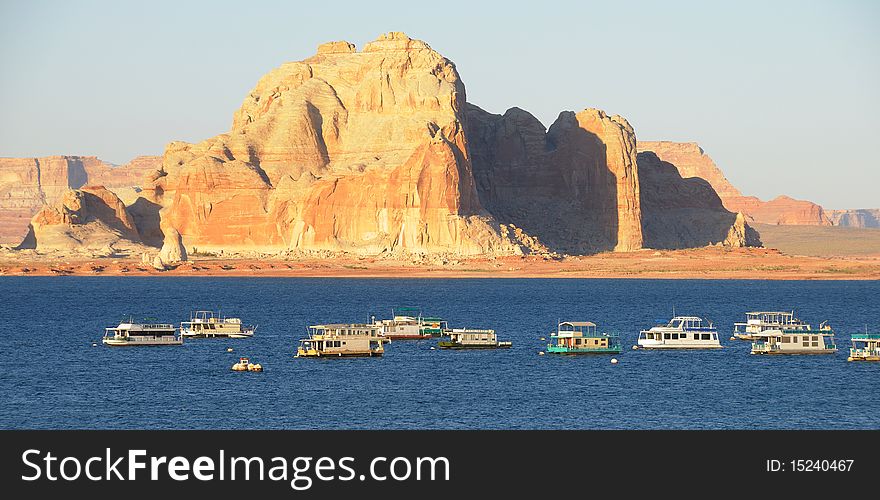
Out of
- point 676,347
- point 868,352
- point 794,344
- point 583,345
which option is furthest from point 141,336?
point 868,352

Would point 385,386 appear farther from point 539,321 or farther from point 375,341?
point 539,321

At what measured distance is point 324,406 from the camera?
84.0 m

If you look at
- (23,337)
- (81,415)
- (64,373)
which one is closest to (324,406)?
(81,415)

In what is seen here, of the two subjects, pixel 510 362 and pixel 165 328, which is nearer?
pixel 510 362

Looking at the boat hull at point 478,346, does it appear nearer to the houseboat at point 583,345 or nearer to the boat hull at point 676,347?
the houseboat at point 583,345

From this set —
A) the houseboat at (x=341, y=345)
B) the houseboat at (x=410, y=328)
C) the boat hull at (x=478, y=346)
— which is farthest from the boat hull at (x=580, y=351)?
the houseboat at (x=410, y=328)

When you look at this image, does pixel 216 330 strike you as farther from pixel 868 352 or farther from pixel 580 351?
pixel 868 352

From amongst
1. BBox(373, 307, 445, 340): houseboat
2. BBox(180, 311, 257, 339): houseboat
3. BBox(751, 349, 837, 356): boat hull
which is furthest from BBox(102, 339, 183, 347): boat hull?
BBox(751, 349, 837, 356): boat hull

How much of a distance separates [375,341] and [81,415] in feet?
128

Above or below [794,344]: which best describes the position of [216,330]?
above

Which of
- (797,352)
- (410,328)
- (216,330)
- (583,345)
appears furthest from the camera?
(216,330)

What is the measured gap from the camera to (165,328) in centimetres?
12600

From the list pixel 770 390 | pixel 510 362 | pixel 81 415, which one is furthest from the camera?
pixel 510 362
